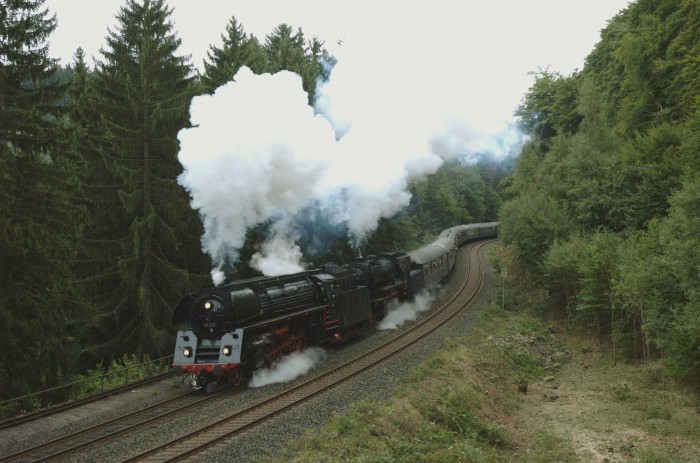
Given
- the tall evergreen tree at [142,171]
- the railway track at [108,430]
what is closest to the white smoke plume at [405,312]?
the tall evergreen tree at [142,171]

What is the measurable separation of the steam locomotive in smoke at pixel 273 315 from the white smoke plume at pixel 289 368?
10.3 inches

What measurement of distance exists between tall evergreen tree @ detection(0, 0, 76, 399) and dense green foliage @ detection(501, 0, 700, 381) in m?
18.0

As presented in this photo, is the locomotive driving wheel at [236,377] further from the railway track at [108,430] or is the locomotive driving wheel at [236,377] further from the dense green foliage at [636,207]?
the dense green foliage at [636,207]

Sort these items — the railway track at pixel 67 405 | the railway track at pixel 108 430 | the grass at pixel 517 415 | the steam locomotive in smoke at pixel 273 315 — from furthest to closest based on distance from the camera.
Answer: the steam locomotive in smoke at pixel 273 315, the railway track at pixel 67 405, the railway track at pixel 108 430, the grass at pixel 517 415

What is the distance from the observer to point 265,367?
17016mm

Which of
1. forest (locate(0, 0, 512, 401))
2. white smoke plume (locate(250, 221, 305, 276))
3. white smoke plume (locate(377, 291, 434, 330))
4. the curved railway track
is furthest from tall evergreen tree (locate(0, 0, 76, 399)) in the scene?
white smoke plume (locate(377, 291, 434, 330))

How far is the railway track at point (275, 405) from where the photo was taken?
35.4 ft

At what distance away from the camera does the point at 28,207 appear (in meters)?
16.6

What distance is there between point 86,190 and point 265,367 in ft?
43.3

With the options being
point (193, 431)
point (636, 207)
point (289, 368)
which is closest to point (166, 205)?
point (289, 368)

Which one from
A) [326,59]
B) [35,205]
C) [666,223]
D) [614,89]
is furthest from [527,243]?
[326,59]

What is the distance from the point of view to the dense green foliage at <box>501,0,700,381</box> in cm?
1441

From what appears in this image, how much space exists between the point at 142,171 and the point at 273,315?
11.4 meters

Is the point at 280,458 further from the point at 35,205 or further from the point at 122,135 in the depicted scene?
the point at 122,135
